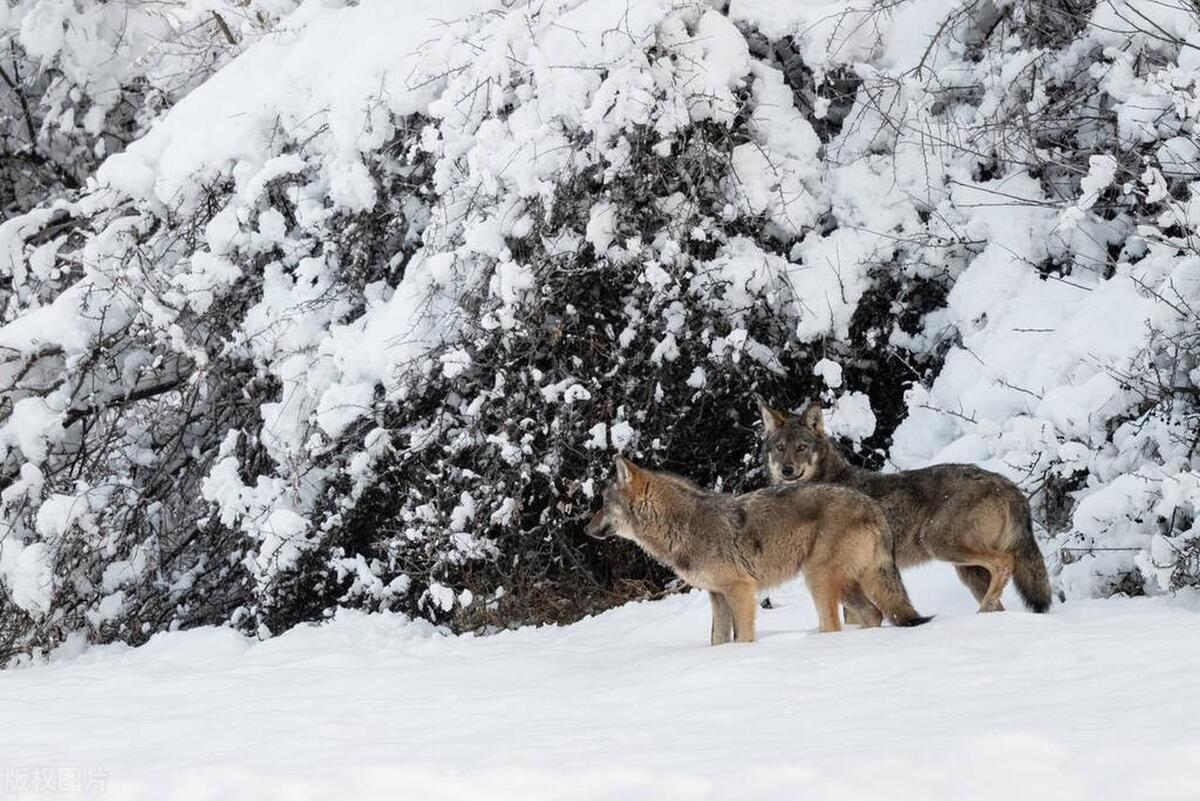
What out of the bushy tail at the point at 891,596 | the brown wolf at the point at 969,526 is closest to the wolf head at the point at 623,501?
the brown wolf at the point at 969,526

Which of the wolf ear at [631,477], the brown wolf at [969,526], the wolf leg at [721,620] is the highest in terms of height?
the wolf ear at [631,477]

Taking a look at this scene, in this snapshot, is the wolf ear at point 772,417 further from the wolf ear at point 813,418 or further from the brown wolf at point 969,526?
the brown wolf at point 969,526

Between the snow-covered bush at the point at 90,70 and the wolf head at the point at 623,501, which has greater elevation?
the snow-covered bush at the point at 90,70

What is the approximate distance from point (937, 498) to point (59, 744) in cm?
538

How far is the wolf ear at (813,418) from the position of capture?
1038cm

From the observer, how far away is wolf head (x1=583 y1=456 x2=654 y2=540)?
365 inches

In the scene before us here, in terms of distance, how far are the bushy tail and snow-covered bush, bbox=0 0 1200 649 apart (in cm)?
201

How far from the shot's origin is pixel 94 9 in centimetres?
1595

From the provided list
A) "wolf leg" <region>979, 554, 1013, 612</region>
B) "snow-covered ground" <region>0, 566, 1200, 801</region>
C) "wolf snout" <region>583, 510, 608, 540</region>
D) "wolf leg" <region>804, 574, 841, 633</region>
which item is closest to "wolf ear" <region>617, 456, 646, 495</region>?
"wolf snout" <region>583, 510, 608, 540</region>

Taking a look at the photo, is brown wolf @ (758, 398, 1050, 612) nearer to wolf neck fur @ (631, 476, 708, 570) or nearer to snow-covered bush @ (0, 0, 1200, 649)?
snow-covered bush @ (0, 0, 1200, 649)

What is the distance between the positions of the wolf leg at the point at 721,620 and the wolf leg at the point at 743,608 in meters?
0.11

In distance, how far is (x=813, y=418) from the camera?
34.1 feet

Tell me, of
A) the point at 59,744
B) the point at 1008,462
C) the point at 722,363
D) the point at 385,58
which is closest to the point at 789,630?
the point at 1008,462

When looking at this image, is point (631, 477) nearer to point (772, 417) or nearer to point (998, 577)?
point (772, 417)
